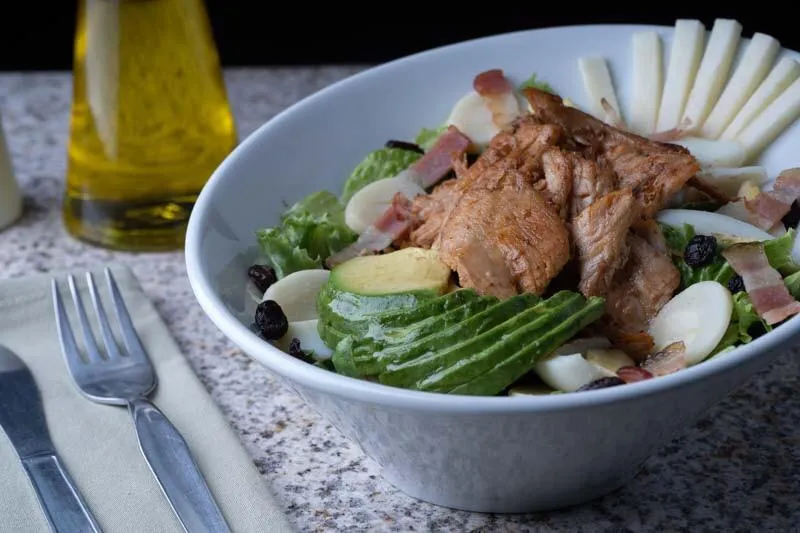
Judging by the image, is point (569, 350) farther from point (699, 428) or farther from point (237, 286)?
point (237, 286)

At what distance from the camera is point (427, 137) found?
8.34 feet

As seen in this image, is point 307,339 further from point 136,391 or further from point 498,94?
point 498,94

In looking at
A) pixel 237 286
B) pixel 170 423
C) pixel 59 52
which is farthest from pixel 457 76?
pixel 59 52

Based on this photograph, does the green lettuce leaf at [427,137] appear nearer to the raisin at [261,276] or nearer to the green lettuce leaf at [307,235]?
the green lettuce leaf at [307,235]

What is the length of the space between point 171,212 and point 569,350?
4.32ft

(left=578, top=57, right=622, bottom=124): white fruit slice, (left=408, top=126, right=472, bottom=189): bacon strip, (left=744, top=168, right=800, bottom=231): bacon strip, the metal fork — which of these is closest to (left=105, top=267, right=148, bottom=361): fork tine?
the metal fork

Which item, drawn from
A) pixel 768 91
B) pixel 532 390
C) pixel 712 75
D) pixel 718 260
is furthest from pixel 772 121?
pixel 532 390

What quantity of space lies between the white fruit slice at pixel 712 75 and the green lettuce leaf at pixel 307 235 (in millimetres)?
806

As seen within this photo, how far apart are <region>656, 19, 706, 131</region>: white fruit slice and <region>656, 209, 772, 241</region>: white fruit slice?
44 centimetres

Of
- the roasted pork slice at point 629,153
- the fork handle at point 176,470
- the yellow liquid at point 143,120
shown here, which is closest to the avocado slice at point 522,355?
the roasted pork slice at point 629,153

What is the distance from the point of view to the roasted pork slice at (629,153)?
2.08 metres

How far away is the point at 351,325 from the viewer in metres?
1.87

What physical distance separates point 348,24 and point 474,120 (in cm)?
303

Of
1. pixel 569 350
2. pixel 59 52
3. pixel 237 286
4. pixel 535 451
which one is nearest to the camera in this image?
pixel 535 451
